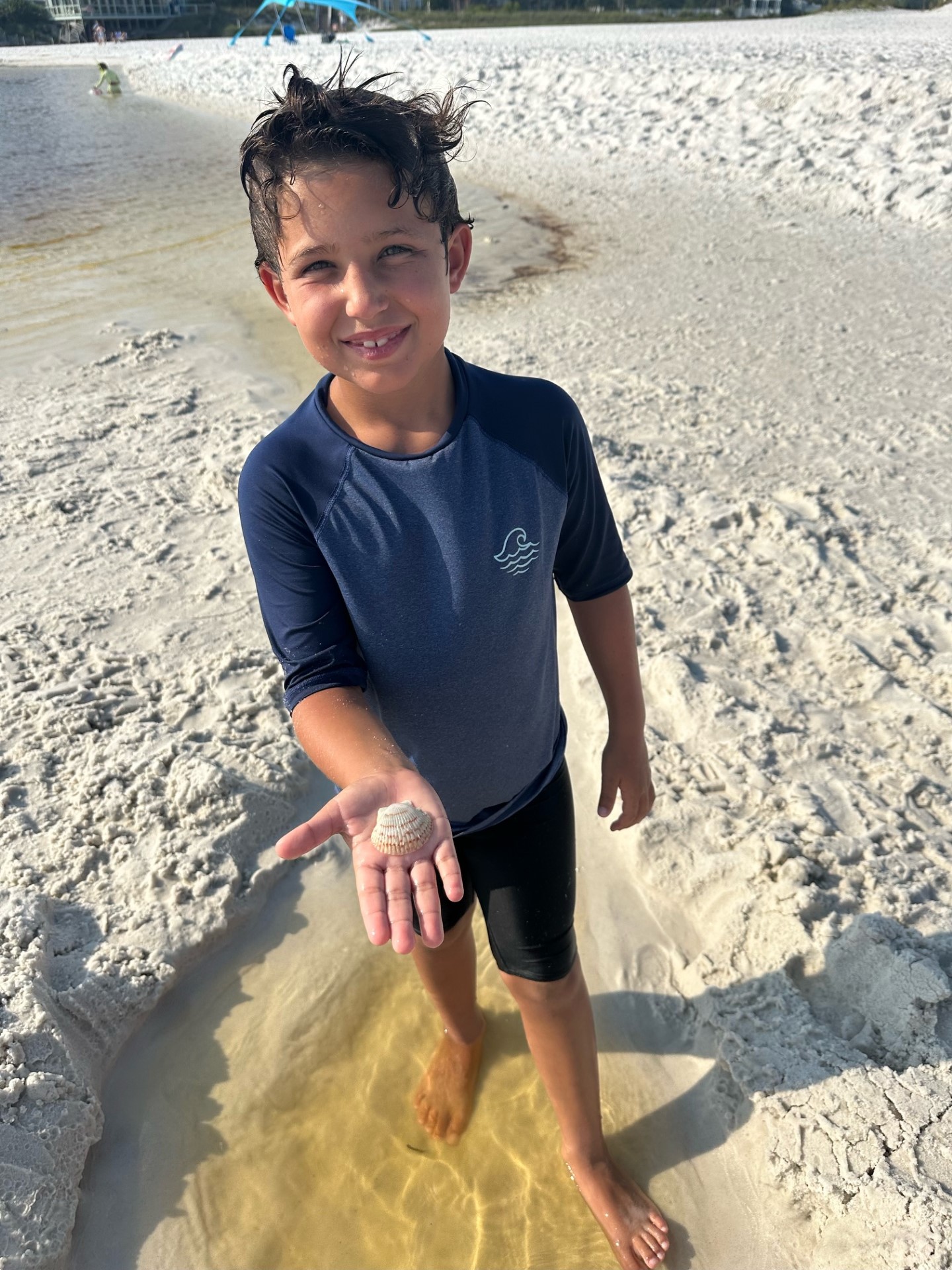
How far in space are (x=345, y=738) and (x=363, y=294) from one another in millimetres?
664

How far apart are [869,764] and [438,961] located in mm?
1654

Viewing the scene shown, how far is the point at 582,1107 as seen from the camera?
1.92 metres

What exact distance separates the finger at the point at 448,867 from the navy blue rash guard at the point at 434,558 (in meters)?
0.36

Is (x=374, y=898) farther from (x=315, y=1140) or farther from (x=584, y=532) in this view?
(x=315, y=1140)

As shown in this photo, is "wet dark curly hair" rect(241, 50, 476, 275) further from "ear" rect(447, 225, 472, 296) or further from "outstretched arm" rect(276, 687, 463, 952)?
"outstretched arm" rect(276, 687, 463, 952)

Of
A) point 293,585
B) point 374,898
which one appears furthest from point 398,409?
point 374,898

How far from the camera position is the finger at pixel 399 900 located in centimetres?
113

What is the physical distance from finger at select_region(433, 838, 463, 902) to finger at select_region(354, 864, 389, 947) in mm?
78

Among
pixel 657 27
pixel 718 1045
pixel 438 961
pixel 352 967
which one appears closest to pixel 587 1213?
pixel 718 1045

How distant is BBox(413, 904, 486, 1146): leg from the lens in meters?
2.00

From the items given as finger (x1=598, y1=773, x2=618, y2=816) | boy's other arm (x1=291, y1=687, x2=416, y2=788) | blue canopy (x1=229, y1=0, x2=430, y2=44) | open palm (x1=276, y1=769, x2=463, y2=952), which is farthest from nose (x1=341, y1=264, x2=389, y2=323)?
blue canopy (x1=229, y1=0, x2=430, y2=44)

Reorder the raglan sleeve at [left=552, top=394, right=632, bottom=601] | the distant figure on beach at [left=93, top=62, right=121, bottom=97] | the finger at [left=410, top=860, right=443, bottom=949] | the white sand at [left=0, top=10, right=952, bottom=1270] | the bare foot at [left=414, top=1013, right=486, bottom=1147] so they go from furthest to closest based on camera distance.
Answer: the distant figure on beach at [left=93, top=62, right=121, bottom=97] < the bare foot at [left=414, top=1013, right=486, bottom=1147] < the white sand at [left=0, top=10, right=952, bottom=1270] < the raglan sleeve at [left=552, top=394, right=632, bottom=601] < the finger at [left=410, top=860, right=443, bottom=949]

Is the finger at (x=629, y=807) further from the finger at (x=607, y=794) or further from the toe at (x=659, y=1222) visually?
the toe at (x=659, y=1222)

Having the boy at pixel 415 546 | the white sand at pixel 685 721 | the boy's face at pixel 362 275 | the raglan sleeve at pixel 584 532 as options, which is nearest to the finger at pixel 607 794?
the boy at pixel 415 546
